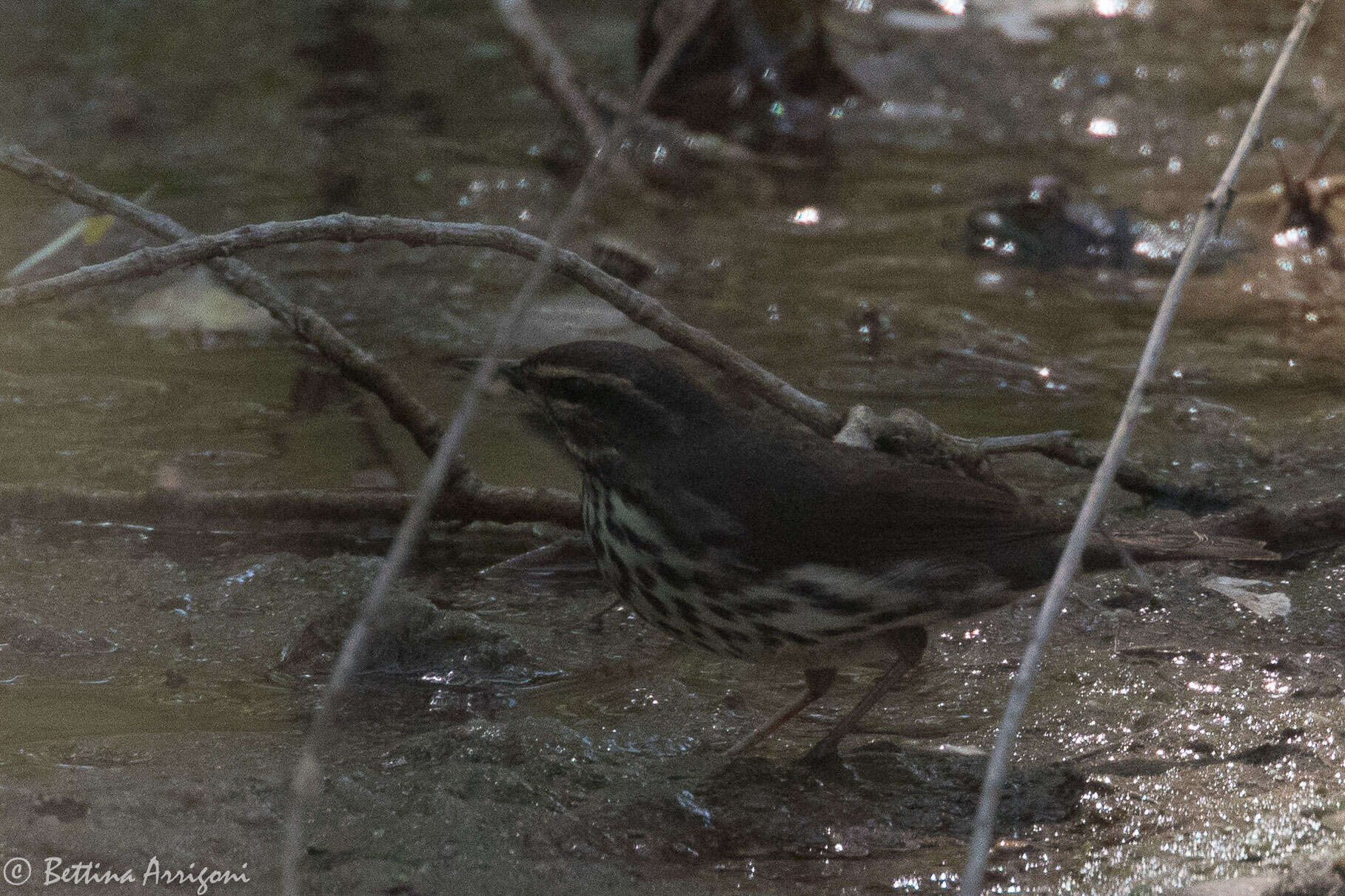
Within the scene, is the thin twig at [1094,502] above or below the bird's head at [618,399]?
above

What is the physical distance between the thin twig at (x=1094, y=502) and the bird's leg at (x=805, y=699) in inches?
35.9

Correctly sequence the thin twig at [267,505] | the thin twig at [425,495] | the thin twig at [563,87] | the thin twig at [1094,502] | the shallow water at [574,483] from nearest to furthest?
the thin twig at [425,495]
the thin twig at [1094,502]
the shallow water at [574,483]
the thin twig at [267,505]
the thin twig at [563,87]

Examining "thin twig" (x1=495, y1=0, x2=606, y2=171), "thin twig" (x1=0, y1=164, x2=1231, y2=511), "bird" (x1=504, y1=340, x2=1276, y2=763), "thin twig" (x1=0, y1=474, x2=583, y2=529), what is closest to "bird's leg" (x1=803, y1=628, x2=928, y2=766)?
"bird" (x1=504, y1=340, x2=1276, y2=763)

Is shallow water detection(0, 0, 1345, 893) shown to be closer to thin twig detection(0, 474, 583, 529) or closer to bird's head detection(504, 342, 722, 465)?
thin twig detection(0, 474, 583, 529)

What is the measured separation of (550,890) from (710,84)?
700 centimetres

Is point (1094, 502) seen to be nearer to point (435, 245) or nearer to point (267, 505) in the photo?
point (435, 245)

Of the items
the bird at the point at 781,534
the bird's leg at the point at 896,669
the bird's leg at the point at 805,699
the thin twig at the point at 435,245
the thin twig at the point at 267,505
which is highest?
the thin twig at the point at 435,245

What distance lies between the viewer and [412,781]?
9.79 feet

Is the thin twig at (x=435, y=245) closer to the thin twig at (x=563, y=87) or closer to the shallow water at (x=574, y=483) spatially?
the shallow water at (x=574, y=483)

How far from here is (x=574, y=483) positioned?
15.2 ft

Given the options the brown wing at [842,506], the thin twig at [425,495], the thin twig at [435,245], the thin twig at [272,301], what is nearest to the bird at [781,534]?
the brown wing at [842,506]

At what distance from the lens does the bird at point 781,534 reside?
3.22 meters

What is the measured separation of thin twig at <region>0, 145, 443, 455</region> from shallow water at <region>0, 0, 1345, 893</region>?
440mm

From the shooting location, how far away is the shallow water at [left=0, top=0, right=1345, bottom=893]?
9.39 feet
